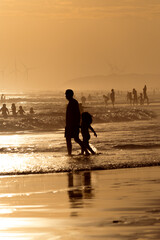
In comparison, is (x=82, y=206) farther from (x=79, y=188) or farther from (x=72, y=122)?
(x=72, y=122)

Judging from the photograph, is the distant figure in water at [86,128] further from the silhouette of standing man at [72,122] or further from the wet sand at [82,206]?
the wet sand at [82,206]

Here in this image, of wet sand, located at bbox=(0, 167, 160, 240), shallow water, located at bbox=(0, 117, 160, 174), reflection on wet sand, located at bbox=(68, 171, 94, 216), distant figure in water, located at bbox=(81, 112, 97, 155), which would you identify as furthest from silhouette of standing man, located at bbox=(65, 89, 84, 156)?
wet sand, located at bbox=(0, 167, 160, 240)

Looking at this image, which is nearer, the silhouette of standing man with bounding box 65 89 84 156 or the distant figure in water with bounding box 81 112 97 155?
the silhouette of standing man with bounding box 65 89 84 156

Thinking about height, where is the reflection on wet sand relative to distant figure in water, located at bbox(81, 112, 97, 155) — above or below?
below

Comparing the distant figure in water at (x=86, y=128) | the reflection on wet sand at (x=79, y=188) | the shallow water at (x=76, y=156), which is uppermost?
the distant figure in water at (x=86, y=128)

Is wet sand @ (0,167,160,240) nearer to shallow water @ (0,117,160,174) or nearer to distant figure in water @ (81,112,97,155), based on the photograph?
shallow water @ (0,117,160,174)

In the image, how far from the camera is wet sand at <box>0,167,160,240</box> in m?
7.34

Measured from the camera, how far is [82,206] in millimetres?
9023

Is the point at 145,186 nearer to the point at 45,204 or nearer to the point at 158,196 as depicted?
the point at 158,196

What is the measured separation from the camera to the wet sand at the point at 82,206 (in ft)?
24.1

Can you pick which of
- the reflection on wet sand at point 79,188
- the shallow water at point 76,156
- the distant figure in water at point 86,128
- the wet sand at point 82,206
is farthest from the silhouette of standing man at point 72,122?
the wet sand at point 82,206

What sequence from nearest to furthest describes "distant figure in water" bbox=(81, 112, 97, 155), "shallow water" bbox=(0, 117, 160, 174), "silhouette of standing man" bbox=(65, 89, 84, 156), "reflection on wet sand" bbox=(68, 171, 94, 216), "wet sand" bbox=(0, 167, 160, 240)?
"wet sand" bbox=(0, 167, 160, 240)
"reflection on wet sand" bbox=(68, 171, 94, 216)
"shallow water" bbox=(0, 117, 160, 174)
"silhouette of standing man" bbox=(65, 89, 84, 156)
"distant figure in water" bbox=(81, 112, 97, 155)

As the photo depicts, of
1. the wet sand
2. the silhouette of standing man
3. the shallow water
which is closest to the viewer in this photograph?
the wet sand

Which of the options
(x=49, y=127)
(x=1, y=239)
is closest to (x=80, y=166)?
(x=1, y=239)
